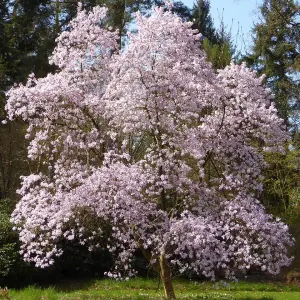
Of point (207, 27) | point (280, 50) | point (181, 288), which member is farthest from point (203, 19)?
point (181, 288)

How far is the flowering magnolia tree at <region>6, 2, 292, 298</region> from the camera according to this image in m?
8.04

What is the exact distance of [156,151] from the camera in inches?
340

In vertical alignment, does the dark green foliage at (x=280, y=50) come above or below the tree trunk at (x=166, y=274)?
above

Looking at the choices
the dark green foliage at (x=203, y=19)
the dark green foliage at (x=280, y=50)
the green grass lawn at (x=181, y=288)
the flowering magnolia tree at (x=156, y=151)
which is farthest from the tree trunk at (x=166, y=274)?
the dark green foliage at (x=203, y=19)

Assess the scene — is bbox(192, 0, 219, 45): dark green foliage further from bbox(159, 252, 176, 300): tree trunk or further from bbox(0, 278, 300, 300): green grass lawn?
bbox(159, 252, 176, 300): tree trunk

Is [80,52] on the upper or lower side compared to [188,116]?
upper

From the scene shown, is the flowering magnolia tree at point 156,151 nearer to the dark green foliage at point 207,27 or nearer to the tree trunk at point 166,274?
the tree trunk at point 166,274

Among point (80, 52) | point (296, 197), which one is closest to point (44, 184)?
point (80, 52)

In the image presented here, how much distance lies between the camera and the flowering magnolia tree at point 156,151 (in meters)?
8.04

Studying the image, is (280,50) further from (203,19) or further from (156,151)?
(156,151)

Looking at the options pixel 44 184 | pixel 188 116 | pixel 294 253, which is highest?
pixel 188 116

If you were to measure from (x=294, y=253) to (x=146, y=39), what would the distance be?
11.2m

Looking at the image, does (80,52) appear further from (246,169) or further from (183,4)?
(183,4)

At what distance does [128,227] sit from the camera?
329 inches
